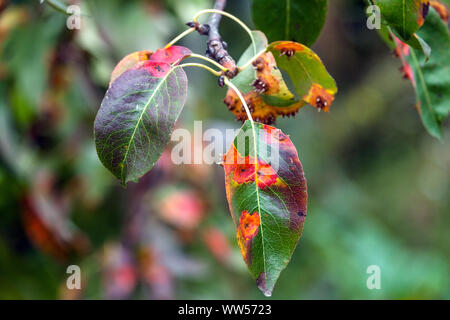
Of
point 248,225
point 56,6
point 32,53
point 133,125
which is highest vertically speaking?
point 32,53

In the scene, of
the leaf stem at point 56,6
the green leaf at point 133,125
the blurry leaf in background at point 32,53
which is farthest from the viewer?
the blurry leaf in background at point 32,53

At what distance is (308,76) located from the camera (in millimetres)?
606

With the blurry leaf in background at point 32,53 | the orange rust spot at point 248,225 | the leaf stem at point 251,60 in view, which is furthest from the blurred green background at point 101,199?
the orange rust spot at point 248,225

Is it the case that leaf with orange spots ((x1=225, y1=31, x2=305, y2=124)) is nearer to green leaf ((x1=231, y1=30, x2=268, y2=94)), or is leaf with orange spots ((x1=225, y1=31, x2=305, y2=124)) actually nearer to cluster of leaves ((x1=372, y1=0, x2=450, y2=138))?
green leaf ((x1=231, y1=30, x2=268, y2=94))

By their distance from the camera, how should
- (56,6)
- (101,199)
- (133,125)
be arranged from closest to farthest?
(133,125) < (56,6) < (101,199)

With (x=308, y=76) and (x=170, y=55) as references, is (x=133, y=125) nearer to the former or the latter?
(x=170, y=55)

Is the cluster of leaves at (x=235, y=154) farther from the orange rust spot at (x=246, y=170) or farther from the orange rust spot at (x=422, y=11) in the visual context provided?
the orange rust spot at (x=422, y=11)

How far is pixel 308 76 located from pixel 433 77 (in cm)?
23

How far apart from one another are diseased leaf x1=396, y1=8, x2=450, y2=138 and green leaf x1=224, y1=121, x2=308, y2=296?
284mm

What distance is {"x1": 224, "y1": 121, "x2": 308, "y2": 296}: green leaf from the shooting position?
52 centimetres

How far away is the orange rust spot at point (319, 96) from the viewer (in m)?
0.61

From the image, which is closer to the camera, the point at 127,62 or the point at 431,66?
the point at 127,62

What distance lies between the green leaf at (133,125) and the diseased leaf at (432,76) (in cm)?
37

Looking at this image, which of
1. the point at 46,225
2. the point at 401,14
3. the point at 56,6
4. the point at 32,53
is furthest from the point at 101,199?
the point at 401,14
